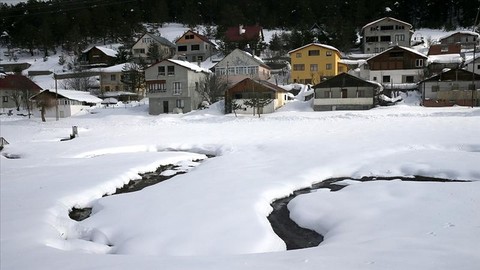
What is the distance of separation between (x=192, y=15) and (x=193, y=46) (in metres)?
27.6

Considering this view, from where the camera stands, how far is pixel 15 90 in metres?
55.5

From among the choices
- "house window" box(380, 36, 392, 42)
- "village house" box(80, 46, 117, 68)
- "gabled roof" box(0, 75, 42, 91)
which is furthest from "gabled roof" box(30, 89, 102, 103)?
"house window" box(380, 36, 392, 42)

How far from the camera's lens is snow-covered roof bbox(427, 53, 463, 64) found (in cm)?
5059

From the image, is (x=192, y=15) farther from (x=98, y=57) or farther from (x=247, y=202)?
(x=247, y=202)

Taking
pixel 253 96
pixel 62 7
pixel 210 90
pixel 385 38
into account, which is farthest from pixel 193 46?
pixel 62 7

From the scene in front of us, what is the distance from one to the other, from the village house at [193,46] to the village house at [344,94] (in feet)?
120

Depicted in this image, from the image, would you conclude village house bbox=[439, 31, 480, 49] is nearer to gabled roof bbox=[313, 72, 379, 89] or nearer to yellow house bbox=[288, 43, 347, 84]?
yellow house bbox=[288, 43, 347, 84]

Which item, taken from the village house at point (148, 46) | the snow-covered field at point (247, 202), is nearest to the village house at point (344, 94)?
the snow-covered field at point (247, 202)

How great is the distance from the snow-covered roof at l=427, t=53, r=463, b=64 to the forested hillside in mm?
19342

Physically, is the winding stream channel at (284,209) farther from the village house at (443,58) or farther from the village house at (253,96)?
the village house at (443,58)

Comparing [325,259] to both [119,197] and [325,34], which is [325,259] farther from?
[325,34]

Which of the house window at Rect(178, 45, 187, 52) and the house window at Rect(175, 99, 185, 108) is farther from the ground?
the house window at Rect(178, 45, 187, 52)

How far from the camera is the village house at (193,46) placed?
72875mm

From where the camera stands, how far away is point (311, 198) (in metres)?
11.9
